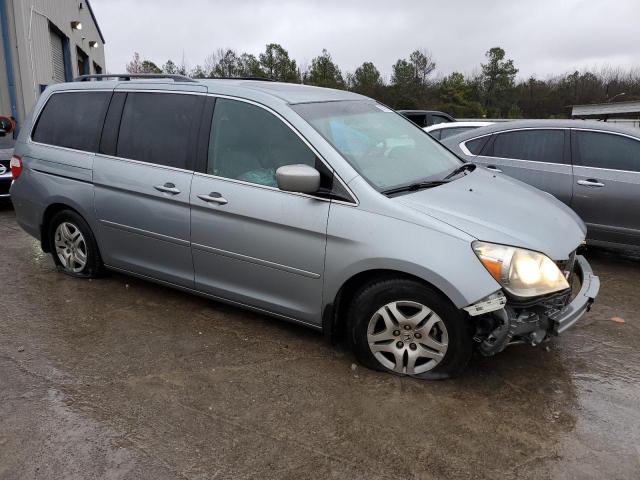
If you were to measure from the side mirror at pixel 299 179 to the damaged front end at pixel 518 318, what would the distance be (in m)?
1.17

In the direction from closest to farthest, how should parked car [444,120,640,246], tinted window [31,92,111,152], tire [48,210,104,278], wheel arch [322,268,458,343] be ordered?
wheel arch [322,268,458,343], tinted window [31,92,111,152], tire [48,210,104,278], parked car [444,120,640,246]

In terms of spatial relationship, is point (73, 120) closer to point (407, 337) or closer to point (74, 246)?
point (74, 246)

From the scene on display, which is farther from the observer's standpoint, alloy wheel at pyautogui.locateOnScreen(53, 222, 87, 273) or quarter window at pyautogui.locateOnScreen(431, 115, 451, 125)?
quarter window at pyautogui.locateOnScreen(431, 115, 451, 125)

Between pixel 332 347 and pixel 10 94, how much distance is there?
498 inches

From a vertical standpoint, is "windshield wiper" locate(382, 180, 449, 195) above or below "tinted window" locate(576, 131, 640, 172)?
below

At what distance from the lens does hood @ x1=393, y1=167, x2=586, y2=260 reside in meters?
3.12

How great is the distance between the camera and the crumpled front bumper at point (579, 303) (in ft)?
10.1

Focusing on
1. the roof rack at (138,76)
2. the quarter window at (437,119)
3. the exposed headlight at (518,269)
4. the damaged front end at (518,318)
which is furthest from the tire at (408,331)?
the quarter window at (437,119)

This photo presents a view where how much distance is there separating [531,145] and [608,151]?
76cm

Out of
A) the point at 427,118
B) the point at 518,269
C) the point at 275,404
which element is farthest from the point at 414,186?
the point at 427,118

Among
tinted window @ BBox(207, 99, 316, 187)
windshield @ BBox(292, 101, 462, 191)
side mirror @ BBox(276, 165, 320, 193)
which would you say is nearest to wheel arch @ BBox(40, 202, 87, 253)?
tinted window @ BBox(207, 99, 316, 187)

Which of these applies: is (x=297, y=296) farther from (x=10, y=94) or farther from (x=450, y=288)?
(x=10, y=94)

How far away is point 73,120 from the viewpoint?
4777 mm

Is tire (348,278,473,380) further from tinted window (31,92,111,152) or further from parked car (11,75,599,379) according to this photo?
tinted window (31,92,111,152)
